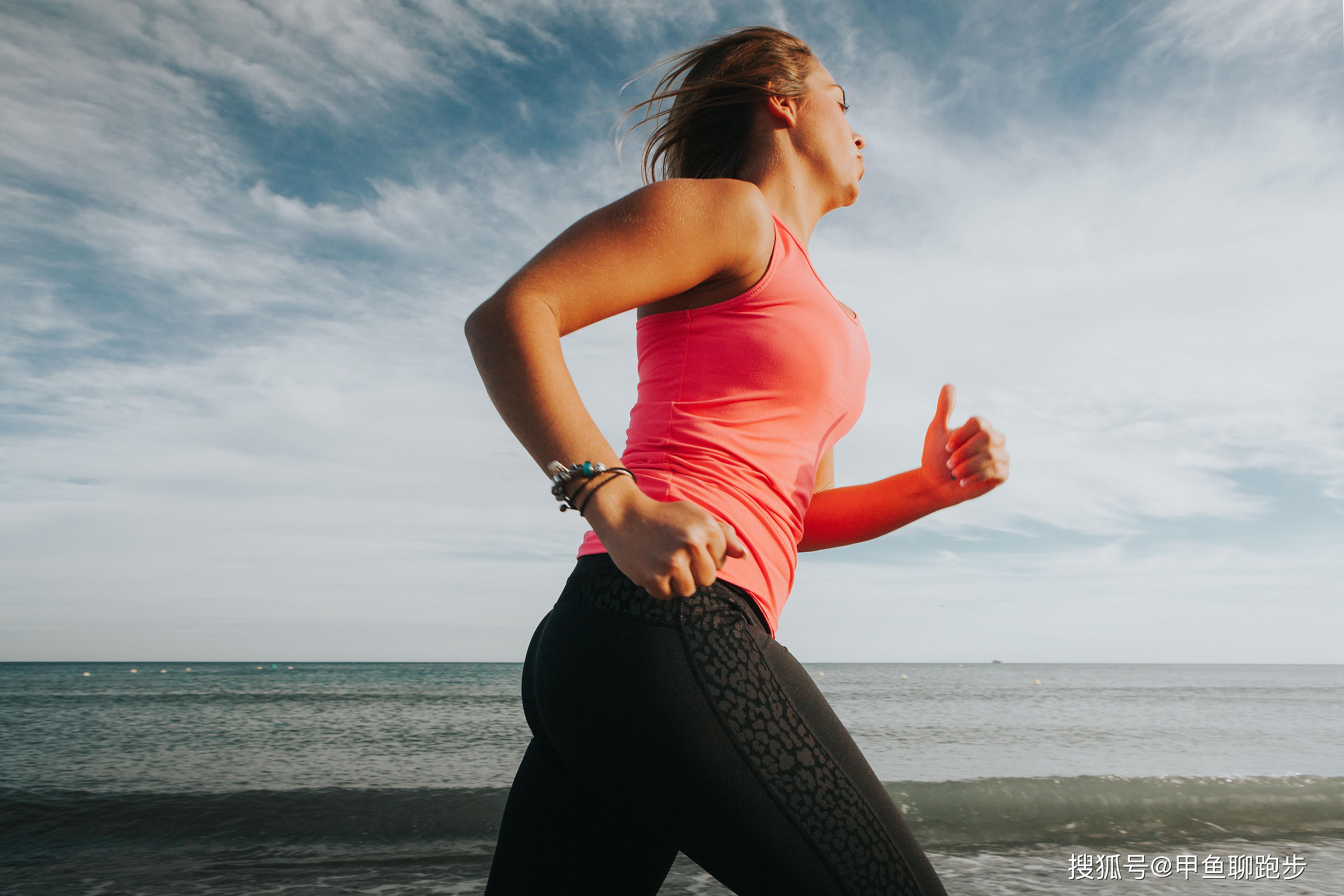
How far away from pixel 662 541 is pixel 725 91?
36.9 inches

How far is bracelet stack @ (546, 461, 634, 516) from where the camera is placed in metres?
0.86

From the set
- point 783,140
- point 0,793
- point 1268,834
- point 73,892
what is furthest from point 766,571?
point 0,793

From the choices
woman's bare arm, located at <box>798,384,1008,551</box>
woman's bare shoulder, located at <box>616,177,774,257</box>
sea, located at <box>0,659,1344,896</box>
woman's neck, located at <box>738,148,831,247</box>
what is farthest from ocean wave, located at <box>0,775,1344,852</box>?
woman's bare shoulder, located at <box>616,177,774,257</box>

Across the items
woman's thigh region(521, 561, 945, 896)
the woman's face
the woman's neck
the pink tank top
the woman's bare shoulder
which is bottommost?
woman's thigh region(521, 561, 945, 896)

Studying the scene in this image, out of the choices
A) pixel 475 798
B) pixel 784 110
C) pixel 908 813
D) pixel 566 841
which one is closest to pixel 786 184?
pixel 784 110

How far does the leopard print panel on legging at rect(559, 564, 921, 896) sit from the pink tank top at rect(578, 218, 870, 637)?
0.32 feet

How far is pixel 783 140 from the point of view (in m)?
1.36

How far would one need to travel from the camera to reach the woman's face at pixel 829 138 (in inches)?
54.3

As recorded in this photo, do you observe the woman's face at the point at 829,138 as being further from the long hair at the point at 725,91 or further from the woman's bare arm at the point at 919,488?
the woman's bare arm at the point at 919,488

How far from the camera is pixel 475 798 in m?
7.40

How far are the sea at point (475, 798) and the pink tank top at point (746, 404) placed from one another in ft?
13.8

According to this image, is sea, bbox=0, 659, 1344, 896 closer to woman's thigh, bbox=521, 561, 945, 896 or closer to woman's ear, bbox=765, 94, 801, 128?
woman's thigh, bbox=521, 561, 945, 896

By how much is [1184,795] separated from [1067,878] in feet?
11.2

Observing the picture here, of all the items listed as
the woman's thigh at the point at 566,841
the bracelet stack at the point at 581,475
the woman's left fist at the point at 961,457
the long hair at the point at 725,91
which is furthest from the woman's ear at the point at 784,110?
the woman's thigh at the point at 566,841
